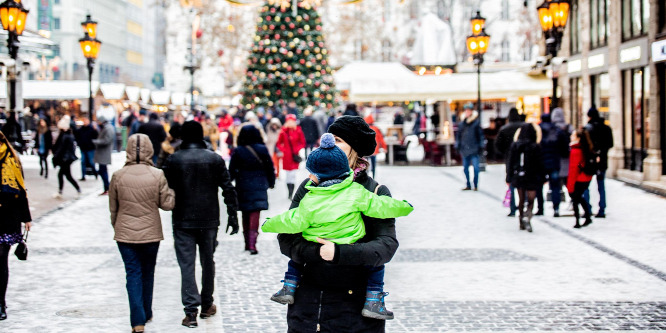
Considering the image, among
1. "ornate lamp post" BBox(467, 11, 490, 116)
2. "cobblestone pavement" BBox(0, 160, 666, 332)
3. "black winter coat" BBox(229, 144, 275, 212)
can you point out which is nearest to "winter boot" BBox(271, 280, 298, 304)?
"cobblestone pavement" BBox(0, 160, 666, 332)

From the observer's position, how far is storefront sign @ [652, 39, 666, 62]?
20469 mm

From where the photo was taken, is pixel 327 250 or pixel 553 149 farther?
pixel 553 149

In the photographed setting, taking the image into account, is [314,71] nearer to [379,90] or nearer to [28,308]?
[379,90]

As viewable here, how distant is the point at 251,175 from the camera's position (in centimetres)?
1209

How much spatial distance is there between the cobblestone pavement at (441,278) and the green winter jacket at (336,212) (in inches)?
133

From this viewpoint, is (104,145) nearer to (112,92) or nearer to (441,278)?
(441,278)

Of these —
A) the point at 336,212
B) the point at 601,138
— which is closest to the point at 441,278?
the point at 336,212

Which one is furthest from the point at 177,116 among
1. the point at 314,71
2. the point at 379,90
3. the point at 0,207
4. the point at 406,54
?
the point at 406,54

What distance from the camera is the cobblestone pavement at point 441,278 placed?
8.33 metres

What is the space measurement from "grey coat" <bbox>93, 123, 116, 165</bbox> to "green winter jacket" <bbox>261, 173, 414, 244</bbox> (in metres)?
16.9

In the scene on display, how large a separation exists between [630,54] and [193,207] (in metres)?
17.4

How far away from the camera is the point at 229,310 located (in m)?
8.79

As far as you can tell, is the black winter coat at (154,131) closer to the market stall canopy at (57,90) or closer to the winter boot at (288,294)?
the winter boot at (288,294)

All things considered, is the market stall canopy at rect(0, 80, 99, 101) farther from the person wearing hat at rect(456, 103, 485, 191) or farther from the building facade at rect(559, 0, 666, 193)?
the person wearing hat at rect(456, 103, 485, 191)
